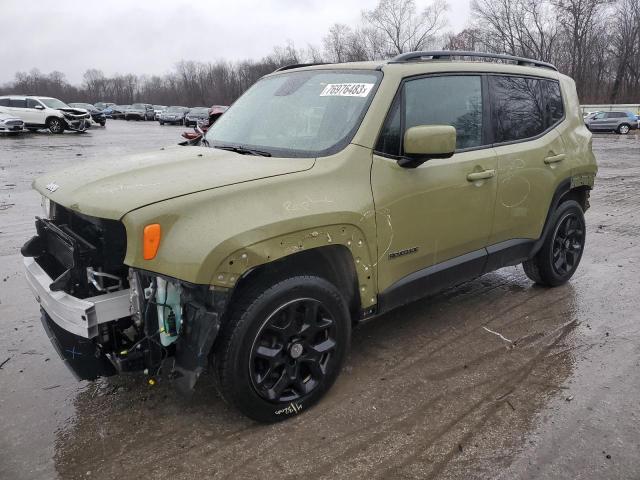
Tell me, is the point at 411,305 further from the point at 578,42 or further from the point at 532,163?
the point at 578,42

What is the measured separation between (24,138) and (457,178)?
25.7 meters

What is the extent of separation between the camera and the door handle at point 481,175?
3635 mm

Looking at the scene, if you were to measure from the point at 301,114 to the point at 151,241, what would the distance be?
1536mm

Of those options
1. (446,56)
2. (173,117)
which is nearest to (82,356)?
(446,56)

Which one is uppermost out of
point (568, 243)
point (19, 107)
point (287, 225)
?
point (19, 107)

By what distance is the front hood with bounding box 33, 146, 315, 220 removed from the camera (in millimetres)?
2529

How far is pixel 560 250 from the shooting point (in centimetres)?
490

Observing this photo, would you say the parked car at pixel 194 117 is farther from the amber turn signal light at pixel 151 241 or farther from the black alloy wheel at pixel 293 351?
the amber turn signal light at pixel 151 241

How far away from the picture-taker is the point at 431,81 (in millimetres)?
3555

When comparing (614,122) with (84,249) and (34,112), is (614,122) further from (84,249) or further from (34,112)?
(84,249)

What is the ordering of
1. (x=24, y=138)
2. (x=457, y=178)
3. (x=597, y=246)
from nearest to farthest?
(x=457, y=178)
(x=597, y=246)
(x=24, y=138)

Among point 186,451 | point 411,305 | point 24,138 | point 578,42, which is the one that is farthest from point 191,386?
point 578,42

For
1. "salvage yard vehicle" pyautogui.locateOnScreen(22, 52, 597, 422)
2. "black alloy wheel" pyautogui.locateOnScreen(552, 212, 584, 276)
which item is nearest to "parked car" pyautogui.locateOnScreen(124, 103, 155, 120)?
"salvage yard vehicle" pyautogui.locateOnScreen(22, 52, 597, 422)

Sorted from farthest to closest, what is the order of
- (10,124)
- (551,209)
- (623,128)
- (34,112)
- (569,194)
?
(623,128) → (34,112) → (10,124) → (569,194) → (551,209)
